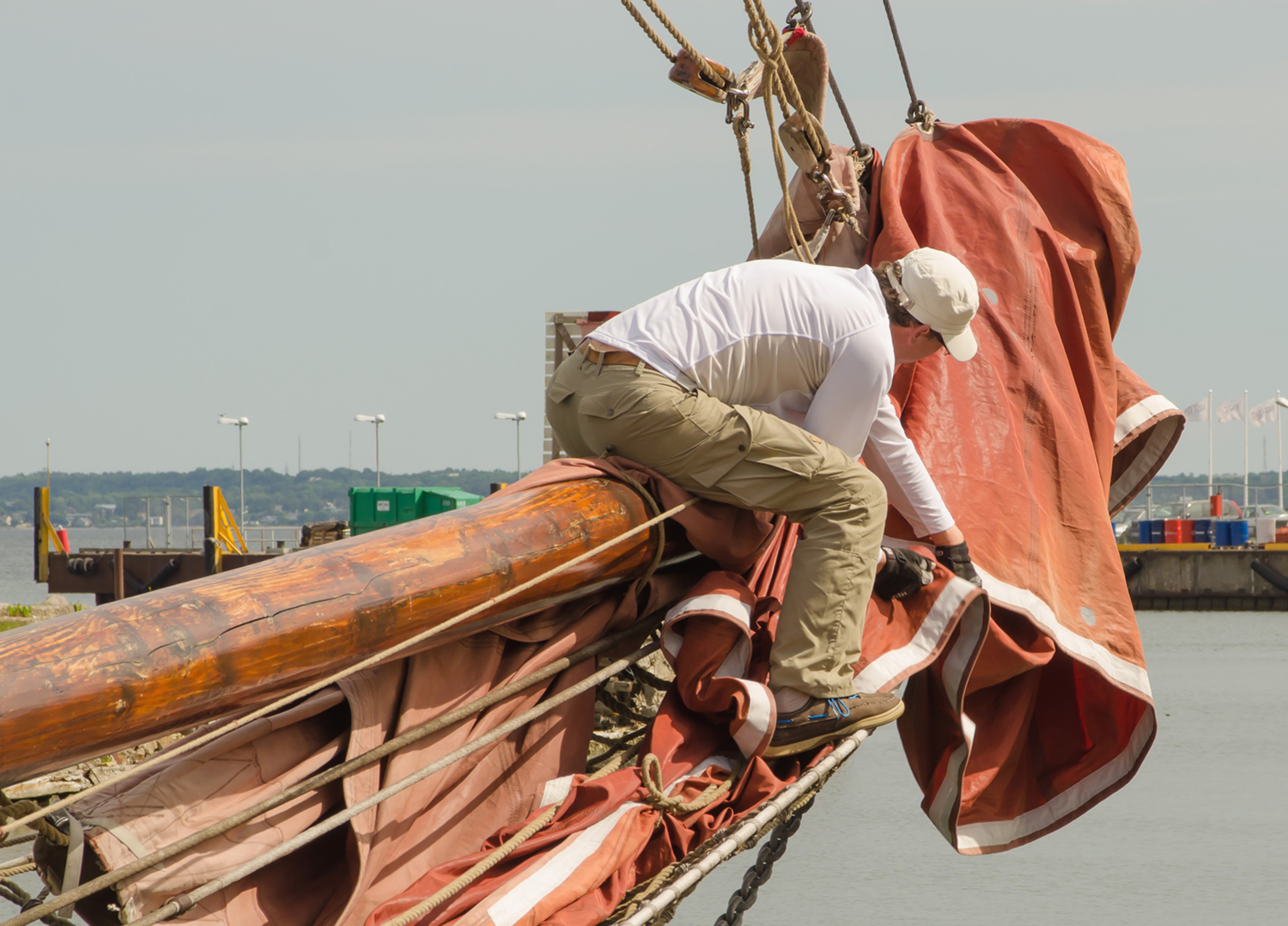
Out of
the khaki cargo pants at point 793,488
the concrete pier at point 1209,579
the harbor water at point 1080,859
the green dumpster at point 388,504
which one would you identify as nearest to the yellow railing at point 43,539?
the green dumpster at point 388,504

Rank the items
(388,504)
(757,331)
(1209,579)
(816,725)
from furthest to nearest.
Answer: (1209,579) → (388,504) → (757,331) → (816,725)

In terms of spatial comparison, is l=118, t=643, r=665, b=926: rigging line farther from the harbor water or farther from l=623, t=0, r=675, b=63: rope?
the harbor water

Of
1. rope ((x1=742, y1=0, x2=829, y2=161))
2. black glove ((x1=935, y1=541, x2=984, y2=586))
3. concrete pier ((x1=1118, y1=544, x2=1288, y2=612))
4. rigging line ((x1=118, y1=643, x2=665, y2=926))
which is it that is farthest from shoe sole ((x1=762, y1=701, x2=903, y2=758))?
concrete pier ((x1=1118, y1=544, x2=1288, y2=612))

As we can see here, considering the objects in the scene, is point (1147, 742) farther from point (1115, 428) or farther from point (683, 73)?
point (683, 73)

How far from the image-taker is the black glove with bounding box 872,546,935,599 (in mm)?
3141

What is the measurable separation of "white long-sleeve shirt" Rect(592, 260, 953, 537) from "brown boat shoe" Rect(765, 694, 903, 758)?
1.81 ft

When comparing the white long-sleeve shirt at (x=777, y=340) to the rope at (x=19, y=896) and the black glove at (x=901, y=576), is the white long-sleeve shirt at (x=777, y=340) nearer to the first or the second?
the black glove at (x=901, y=576)

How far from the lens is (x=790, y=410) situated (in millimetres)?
3029

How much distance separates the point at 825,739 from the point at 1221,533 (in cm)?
3660

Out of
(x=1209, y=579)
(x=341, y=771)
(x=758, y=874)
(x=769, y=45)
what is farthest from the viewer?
(x=1209, y=579)

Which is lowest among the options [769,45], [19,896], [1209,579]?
[1209,579]

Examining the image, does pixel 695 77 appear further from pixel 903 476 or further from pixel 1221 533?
pixel 1221 533

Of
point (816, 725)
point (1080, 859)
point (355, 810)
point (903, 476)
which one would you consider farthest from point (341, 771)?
point (1080, 859)

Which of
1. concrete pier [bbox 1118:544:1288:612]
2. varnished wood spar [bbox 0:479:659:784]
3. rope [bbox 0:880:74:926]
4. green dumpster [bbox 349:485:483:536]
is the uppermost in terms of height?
varnished wood spar [bbox 0:479:659:784]
